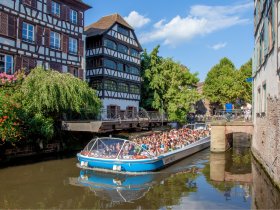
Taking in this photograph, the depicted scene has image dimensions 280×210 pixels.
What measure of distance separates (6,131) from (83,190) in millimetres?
5786

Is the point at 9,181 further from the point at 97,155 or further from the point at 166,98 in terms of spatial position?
the point at 166,98

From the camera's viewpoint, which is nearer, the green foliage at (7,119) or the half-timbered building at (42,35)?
the green foliage at (7,119)

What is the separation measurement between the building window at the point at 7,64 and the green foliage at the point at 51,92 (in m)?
2.37

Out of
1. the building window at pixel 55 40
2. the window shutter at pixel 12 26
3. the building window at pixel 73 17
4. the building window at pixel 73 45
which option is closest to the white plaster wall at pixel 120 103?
the building window at pixel 73 45

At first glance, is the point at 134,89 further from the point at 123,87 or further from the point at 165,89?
the point at 165,89

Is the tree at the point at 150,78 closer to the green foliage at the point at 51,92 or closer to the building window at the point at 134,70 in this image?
the building window at the point at 134,70

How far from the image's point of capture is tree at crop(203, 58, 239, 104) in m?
50.1

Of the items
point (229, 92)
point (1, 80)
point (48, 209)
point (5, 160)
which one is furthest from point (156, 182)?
point (229, 92)

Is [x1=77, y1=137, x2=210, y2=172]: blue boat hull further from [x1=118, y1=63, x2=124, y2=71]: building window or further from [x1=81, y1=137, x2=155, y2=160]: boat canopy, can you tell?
[x1=118, y1=63, x2=124, y2=71]: building window

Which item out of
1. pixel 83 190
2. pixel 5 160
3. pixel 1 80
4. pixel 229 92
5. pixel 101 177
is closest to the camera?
pixel 83 190

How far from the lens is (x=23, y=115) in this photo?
18562mm

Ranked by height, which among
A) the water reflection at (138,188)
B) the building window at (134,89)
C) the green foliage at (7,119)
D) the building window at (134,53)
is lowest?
the water reflection at (138,188)

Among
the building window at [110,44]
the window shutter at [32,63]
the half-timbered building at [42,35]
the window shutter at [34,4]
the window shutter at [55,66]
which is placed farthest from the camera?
the building window at [110,44]

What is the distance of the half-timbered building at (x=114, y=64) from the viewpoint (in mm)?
31656
